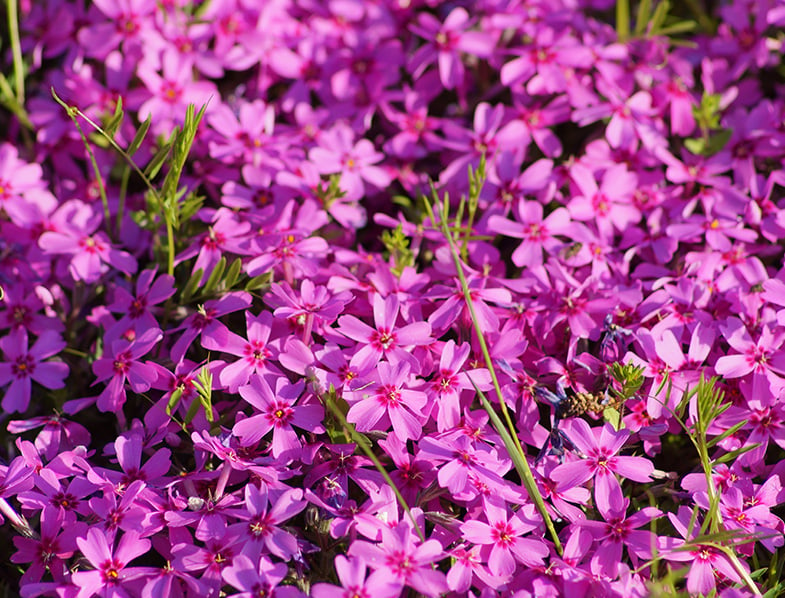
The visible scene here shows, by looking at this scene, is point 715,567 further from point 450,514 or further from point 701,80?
point 701,80

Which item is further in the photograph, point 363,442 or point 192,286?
point 192,286

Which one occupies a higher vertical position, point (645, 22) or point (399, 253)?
point (645, 22)

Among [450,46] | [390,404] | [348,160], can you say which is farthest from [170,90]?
[390,404]

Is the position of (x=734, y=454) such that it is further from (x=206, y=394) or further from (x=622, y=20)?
(x=622, y=20)

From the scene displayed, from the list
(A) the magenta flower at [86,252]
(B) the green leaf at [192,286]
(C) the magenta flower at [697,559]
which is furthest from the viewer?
(A) the magenta flower at [86,252]

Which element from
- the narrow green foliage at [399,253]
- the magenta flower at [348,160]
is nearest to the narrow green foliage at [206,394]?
the narrow green foliage at [399,253]

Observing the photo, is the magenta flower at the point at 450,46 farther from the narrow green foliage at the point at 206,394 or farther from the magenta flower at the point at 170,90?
the narrow green foliage at the point at 206,394
